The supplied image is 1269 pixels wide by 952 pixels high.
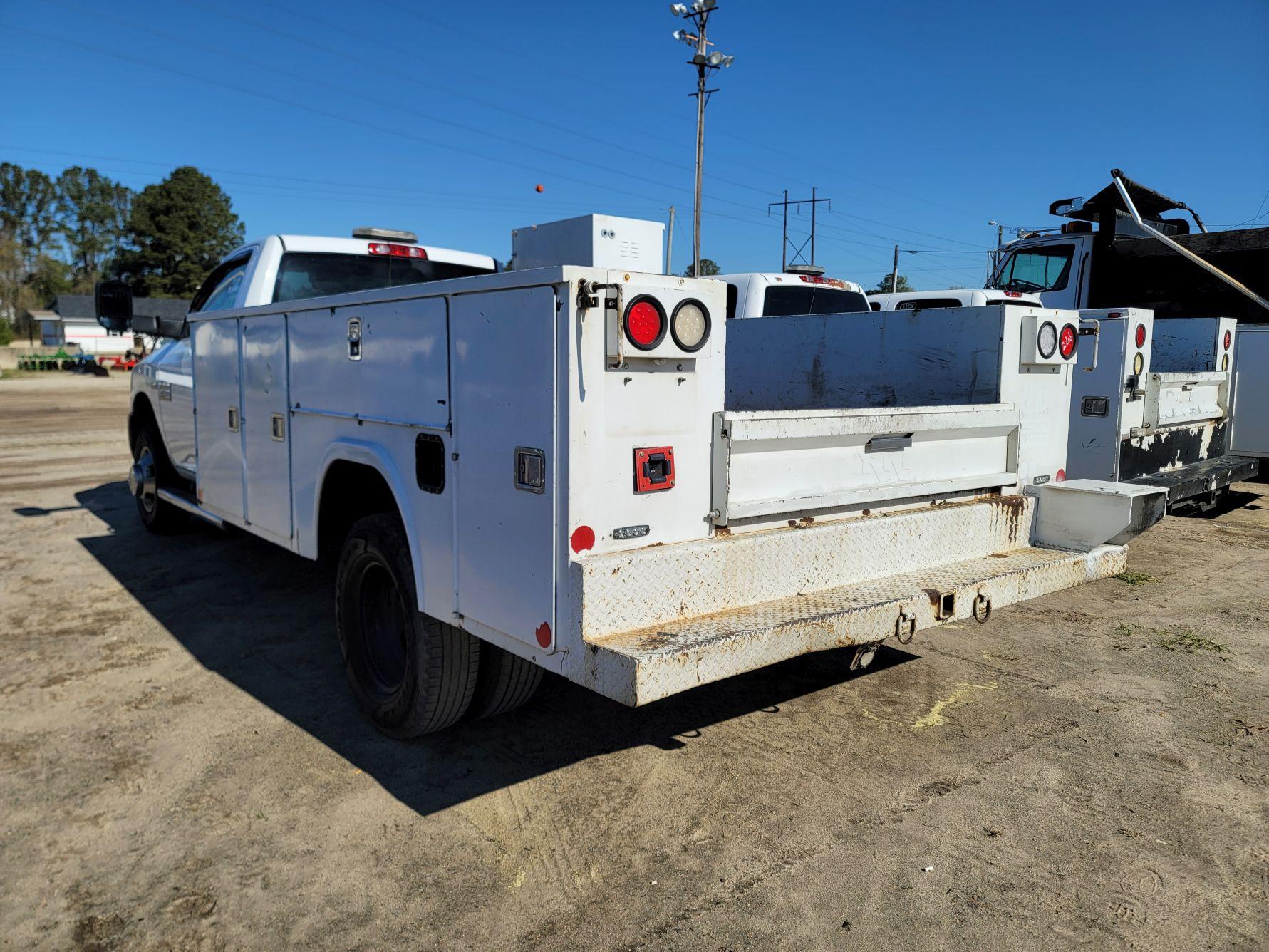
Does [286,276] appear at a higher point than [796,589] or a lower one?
higher

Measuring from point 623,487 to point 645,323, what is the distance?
50 centimetres

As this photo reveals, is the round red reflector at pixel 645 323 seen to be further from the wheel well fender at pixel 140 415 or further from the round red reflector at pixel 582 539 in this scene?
the wheel well fender at pixel 140 415

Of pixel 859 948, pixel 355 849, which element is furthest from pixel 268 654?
pixel 859 948

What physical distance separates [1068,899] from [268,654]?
12.9 feet

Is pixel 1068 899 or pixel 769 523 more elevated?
pixel 769 523

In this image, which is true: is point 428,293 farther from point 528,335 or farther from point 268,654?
point 268,654

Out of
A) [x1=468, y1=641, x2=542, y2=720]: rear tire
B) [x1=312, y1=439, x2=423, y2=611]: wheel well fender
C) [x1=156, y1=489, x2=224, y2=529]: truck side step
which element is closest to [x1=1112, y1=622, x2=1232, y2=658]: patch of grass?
[x1=468, y1=641, x2=542, y2=720]: rear tire

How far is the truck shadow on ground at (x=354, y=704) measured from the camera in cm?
365

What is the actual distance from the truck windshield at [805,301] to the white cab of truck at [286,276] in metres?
3.01

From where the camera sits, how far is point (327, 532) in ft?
14.0

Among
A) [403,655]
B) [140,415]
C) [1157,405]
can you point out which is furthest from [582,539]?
[140,415]

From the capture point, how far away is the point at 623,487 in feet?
9.11

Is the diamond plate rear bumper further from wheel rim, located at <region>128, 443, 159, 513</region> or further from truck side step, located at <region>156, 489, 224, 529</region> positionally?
wheel rim, located at <region>128, 443, 159, 513</region>

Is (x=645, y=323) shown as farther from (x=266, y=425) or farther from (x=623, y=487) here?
(x=266, y=425)
